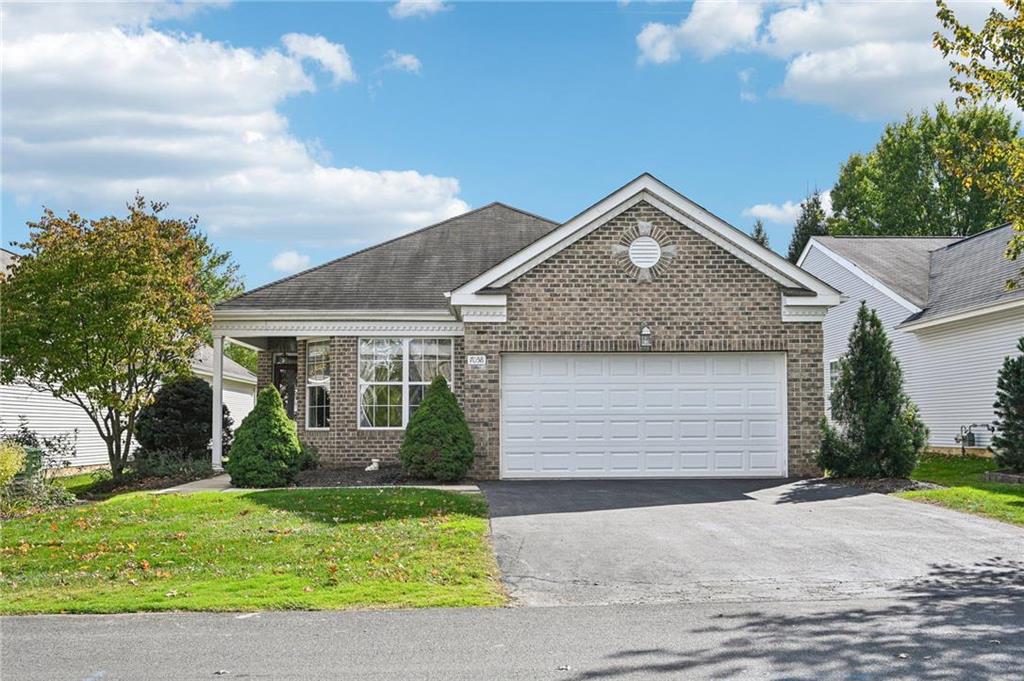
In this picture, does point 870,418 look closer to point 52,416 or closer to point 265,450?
point 265,450

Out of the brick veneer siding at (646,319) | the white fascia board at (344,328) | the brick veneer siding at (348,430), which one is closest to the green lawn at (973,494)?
the brick veneer siding at (646,319)

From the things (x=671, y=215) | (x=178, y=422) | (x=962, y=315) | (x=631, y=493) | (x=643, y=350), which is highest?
(x=671, y=215)

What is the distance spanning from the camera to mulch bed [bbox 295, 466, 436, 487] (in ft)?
56.0

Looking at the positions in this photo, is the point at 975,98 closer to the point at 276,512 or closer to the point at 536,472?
the point at 536,472

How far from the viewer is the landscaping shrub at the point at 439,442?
16688mm

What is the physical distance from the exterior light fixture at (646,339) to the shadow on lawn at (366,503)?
476 centimetres

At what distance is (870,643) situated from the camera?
6.92m

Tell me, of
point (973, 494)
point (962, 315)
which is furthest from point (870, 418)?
point (962, 315)

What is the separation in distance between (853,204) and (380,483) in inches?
1598

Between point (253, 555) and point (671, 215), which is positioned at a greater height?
point (671, 215)

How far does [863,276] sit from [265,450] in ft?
60.8

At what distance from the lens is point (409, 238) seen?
79.4ft

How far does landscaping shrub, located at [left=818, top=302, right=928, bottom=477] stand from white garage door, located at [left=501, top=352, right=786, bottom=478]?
1027mm

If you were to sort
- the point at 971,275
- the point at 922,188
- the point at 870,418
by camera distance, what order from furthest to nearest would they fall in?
the point at 922,188
the point at 971,275
the point at 870,418
